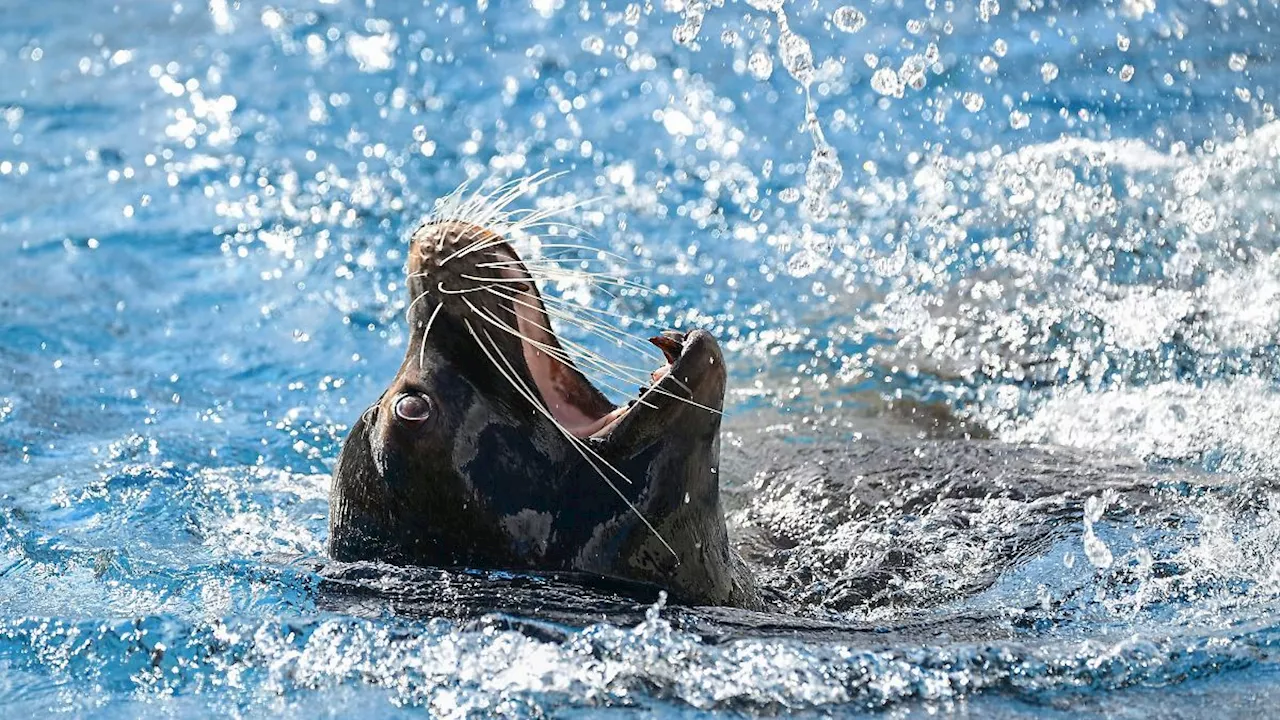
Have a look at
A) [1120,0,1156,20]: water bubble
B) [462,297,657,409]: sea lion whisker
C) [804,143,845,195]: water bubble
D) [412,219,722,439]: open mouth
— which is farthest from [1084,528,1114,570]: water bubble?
[1120,0,1156,20]: water bubble

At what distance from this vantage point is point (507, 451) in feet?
12.0

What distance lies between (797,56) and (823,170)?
6.21ft

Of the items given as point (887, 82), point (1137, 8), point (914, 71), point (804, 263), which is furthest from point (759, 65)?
point (804, 263)

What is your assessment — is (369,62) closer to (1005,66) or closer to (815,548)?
(1005,66)

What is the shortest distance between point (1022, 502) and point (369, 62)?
7.23 metres

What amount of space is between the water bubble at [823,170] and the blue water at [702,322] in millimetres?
41

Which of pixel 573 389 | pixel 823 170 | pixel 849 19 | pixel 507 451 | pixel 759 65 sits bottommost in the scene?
pixel 507 451

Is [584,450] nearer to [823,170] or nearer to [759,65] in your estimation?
[823,170]

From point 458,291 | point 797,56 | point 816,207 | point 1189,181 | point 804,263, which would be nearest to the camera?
point 458,291

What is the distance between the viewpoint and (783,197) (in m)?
8.91

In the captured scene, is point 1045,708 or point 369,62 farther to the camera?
point 369,62

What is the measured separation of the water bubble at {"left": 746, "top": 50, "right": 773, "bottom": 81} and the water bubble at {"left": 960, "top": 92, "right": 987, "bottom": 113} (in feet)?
4.25

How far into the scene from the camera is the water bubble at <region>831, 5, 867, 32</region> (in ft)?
36.0

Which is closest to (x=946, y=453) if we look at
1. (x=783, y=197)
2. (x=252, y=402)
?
(x=252, y=402)
